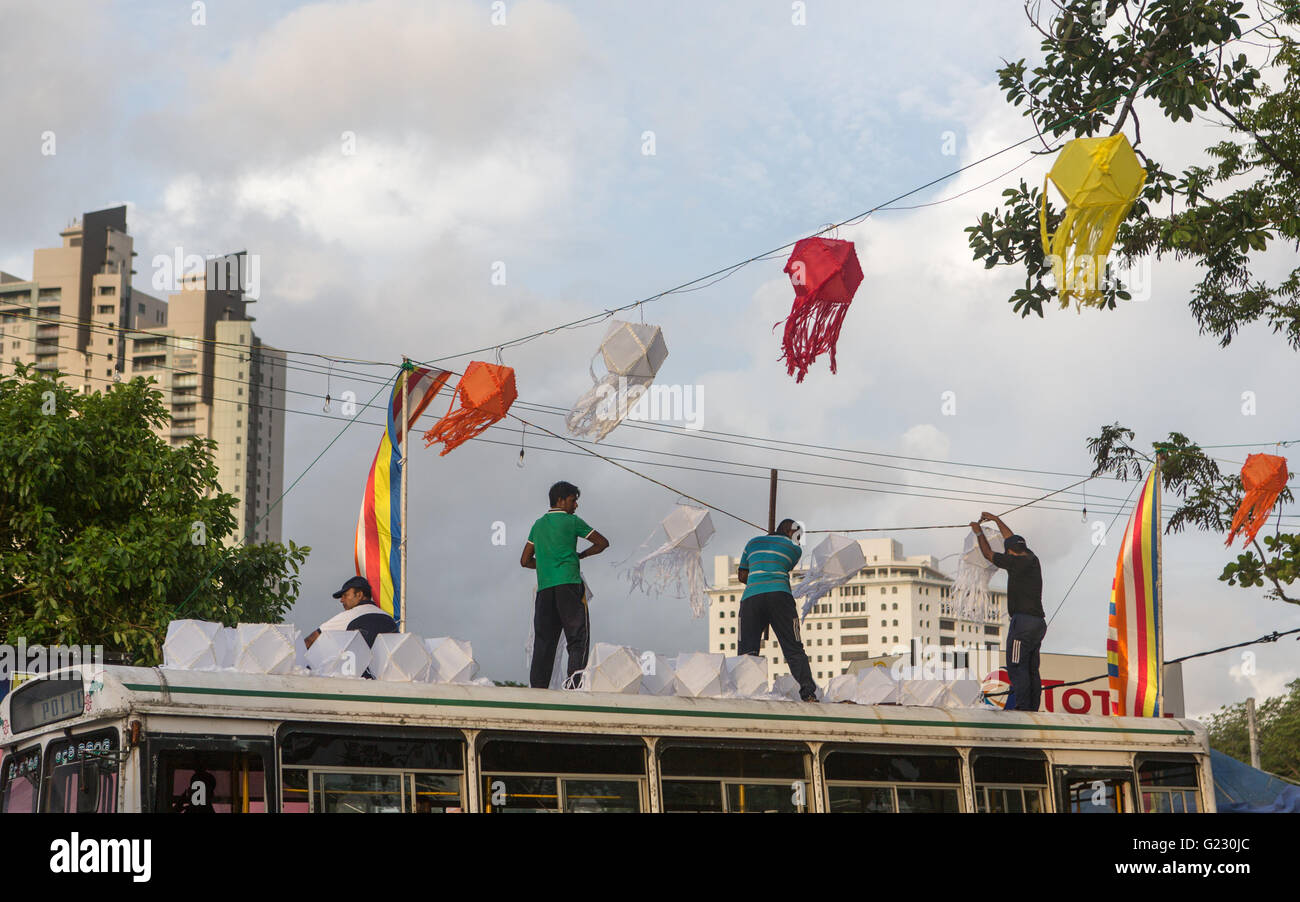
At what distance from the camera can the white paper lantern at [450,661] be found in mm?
8906

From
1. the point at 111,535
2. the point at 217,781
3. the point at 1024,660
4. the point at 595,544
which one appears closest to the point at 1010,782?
the point at 1024,660

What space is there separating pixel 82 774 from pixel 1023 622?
766cm

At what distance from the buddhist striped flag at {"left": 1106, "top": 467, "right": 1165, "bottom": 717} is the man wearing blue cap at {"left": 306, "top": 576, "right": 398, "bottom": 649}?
701 centimetres

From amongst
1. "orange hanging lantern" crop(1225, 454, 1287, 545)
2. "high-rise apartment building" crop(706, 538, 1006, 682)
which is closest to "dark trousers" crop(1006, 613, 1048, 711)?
"orange hanging lantern" crop(1225, 454, 1287, 545)

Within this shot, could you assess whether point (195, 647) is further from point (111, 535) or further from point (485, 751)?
point (111, 535)

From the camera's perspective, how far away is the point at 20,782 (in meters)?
8.63

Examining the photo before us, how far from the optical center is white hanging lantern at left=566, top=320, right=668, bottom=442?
529 inches

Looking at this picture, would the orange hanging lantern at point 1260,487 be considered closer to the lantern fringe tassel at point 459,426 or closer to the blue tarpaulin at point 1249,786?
the blue tarpaulin at point 1249,786

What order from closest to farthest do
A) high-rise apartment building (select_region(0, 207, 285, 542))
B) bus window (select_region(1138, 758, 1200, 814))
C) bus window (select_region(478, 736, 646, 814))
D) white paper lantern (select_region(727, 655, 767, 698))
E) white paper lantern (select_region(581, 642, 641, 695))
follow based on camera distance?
bus window (select_region(478, 736, 646, 814)) → white paper lantern (select_region(581, 642, 641, 695)) → white paper lantern (select_region(727, 655, 767, 698)) → bus window (select_region(1138, 758, 1200, 814)) → high-rise apartment building (select_region(0, 207, 285, 542))

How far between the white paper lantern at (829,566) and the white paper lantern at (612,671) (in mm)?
4834

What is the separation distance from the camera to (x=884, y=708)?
1009 cm

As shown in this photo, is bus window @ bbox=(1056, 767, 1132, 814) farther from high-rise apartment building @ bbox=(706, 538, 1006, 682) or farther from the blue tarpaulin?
high-rise apartment building @ bbox=(706, 538, 1006, 682)
